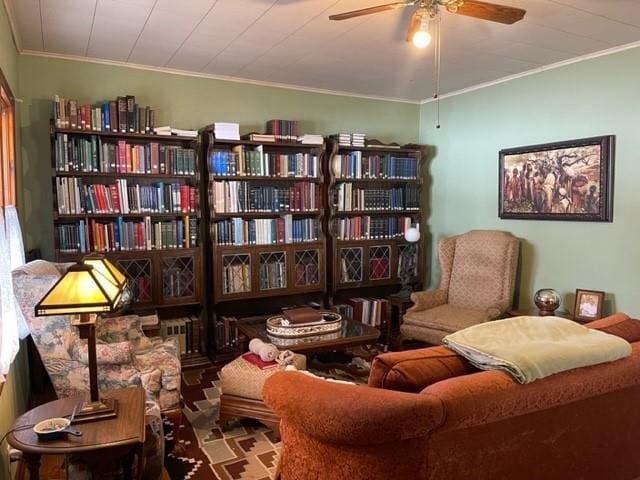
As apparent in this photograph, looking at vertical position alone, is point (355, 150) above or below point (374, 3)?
below

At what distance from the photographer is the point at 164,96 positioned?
4.12m

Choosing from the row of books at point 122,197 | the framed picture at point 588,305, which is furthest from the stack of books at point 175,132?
the framed picture at point 588,305

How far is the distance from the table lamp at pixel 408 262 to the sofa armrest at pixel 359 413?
3.25 m

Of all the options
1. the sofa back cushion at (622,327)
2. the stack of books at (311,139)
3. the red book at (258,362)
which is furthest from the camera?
the stack of books at (311,139)

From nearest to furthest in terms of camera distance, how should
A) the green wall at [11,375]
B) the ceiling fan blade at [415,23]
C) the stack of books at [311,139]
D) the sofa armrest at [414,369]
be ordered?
the sofa armrest at [414,369] → the green wall at [11,375] → the ceiling fan blade at [415,23] → the stack of books at [311,139]

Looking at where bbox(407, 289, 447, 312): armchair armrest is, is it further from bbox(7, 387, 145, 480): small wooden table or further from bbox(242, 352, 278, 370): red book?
bbox(7, 387, 145, 480): small wooden table

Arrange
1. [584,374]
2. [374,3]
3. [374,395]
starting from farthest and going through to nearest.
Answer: [374,3]
[584,374]
[374,395]

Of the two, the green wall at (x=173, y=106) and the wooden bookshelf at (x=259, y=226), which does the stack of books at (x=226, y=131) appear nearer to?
the wooden bookshelf at (x=259, y=226)

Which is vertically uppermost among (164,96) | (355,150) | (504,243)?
(164,96)

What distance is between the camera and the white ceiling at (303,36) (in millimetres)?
2770

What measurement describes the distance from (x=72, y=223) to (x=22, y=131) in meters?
0.78

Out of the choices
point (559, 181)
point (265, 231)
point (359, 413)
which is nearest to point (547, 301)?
point (559, 181)

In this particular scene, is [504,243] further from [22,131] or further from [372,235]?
[22,131]

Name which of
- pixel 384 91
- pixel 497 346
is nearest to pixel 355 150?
pixel 384 91
